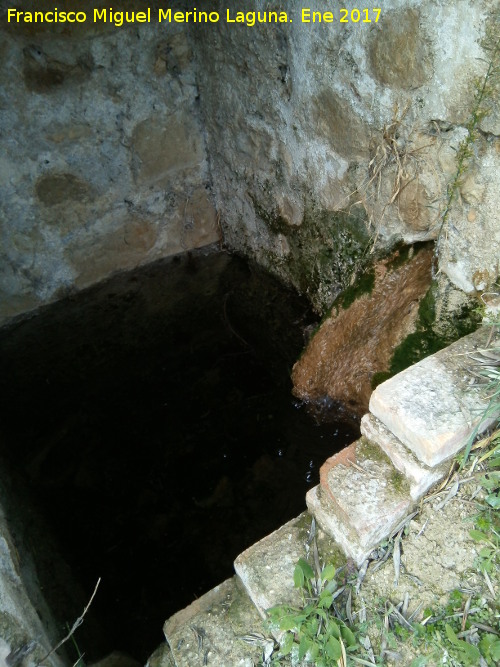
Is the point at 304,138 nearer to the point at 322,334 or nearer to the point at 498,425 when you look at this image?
the point at 322,334

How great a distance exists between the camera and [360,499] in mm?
1443

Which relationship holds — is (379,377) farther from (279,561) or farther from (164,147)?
(164,147)

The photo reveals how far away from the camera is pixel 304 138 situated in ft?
8.04

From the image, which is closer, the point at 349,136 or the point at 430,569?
the point at 430,569

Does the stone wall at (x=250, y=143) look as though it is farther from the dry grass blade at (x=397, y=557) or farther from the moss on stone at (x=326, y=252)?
the dry grass blade at (x=397, y=557)

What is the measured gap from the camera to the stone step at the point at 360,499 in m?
1.42

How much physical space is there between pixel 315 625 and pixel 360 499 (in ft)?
1.02

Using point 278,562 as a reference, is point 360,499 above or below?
above

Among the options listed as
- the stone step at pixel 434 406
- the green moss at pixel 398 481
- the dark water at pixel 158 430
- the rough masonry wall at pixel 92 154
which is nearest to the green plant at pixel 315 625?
the green moss at pixel 398 481

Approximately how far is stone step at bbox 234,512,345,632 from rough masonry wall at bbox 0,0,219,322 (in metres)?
1.94

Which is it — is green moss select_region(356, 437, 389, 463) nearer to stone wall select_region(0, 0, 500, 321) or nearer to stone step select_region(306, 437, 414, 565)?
stone step select_region(306, 437, 414, 565)

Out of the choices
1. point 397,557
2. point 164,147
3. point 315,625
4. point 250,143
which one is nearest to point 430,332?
point 397,557

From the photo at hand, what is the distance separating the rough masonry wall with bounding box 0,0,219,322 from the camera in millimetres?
2434

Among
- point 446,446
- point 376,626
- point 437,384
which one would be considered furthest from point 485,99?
point 376,626
